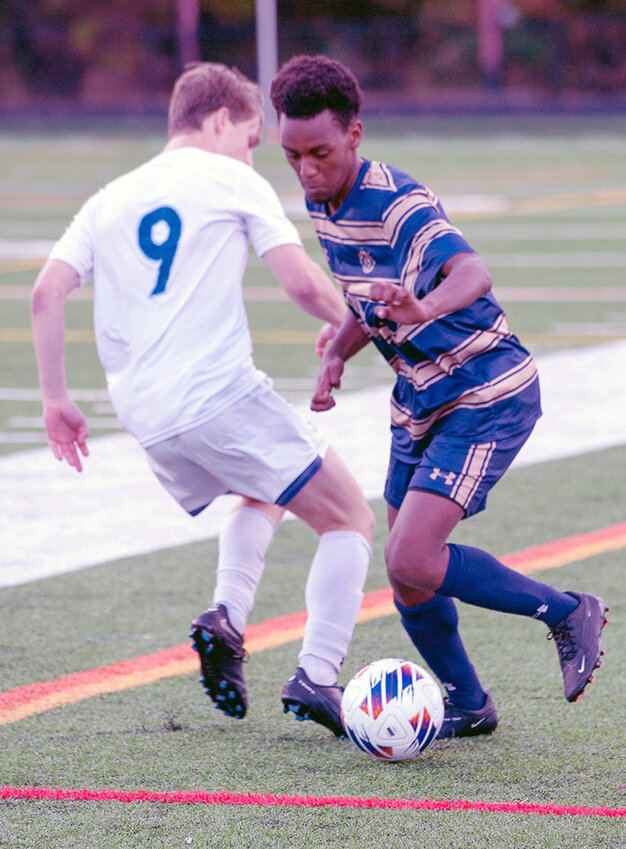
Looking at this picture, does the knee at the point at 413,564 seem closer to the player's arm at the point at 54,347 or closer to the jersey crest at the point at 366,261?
the jersey crest at the point at 366,261

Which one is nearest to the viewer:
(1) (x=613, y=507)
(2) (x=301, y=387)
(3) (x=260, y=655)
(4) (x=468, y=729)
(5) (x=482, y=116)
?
(4) (x=468, y=729)

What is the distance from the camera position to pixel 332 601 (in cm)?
438

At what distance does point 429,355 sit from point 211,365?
0.70m

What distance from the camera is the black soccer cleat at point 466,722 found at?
4238mm

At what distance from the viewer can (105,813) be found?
3.67 m

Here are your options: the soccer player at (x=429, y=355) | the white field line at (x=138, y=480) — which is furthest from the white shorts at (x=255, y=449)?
the white field line at (x=138, y=480)

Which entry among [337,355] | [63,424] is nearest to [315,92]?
[337,355]

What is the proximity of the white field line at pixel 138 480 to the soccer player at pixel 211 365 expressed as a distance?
1.82 m

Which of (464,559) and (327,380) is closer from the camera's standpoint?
(464,559)

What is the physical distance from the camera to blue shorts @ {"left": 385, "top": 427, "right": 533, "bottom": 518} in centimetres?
393

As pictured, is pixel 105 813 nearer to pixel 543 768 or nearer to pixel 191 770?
pixel 191 770

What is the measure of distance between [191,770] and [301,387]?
5.90 metres

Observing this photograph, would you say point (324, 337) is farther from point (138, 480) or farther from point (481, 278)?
point (138, 480)

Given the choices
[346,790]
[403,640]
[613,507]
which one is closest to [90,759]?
[346,790]
